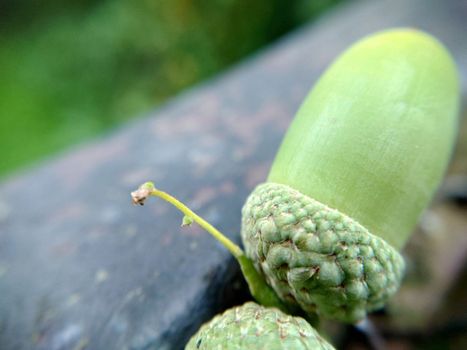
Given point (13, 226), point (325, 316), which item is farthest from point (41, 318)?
point (325, 316)

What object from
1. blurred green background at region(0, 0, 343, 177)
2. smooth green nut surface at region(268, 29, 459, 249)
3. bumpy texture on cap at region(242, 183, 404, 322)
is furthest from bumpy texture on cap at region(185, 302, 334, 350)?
blurred green background at region(0, 0, 343, 177)

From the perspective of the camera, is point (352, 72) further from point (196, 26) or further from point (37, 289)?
point (196, 26)

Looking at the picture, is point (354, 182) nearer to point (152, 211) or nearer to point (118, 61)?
point (152, 211)

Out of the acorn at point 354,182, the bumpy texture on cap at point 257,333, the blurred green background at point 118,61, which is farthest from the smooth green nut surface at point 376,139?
the blurred green background at point 118,61

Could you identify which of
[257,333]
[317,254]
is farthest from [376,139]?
[257,333]

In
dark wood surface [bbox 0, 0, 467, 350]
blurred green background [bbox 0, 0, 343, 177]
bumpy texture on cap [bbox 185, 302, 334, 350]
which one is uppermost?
blurred green background [bbox 0, 0, 343, 177]

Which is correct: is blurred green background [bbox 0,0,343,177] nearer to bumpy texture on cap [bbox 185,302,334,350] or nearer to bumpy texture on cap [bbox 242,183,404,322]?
bumpy texture on cap [bbox 242,183,404,322]
